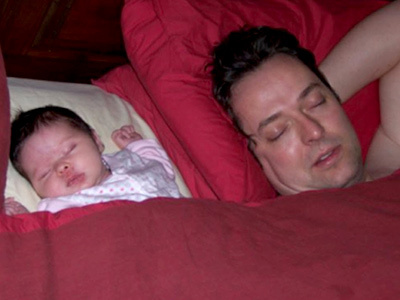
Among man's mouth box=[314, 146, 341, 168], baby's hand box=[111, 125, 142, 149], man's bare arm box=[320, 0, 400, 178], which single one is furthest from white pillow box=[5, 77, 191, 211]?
man's bare arm box=[320, 0, 400, 178]

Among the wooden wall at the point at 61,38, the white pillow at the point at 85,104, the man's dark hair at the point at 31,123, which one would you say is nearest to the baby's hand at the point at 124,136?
the white pillow at the point at 85,104

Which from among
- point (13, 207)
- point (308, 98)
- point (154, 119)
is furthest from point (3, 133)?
point (308, 98)

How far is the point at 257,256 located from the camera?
1.01 metres

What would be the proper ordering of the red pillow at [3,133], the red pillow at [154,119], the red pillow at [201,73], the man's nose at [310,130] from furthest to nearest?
the red pillow at [154,119] < the red pillow at [201,73] < the man's nose at [310,130] < the red pillow at [3,133]

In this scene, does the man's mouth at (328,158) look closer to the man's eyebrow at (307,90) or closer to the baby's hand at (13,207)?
the man's eyebrow at (307,90)

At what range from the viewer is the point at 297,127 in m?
1.35

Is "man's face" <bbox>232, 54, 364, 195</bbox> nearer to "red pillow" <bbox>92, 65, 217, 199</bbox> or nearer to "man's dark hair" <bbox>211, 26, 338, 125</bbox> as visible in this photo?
"man's dark hair" <bbox>211, 26, 338, 125</bbox>

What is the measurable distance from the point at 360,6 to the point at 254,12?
0.35 meters

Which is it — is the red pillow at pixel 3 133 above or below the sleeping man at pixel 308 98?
above

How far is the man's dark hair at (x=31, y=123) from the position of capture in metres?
1.35

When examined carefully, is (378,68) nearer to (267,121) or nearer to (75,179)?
(267,121)

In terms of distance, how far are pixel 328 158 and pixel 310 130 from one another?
8 cm

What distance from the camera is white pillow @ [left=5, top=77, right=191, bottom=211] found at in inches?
57.9

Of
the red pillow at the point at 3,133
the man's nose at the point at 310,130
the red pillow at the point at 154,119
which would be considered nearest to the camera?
the red pillow at the point at 3,133
